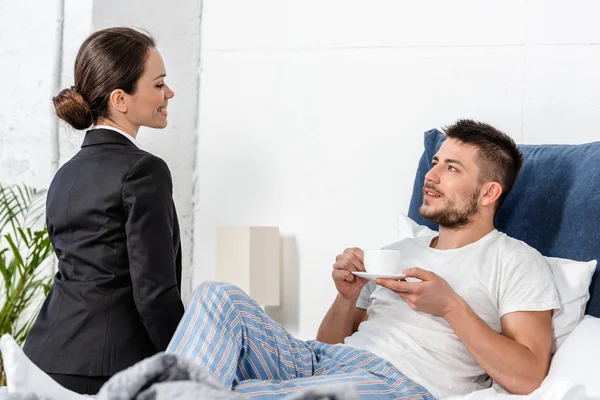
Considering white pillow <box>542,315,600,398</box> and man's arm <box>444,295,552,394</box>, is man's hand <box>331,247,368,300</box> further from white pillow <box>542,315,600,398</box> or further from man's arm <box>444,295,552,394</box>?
white pillow <box>542,315,600,398</box>

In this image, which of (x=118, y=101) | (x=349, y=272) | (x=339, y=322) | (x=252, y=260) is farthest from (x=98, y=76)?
(x=252, y=260)

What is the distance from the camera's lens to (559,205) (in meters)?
2.27

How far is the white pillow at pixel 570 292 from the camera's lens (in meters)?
2.04

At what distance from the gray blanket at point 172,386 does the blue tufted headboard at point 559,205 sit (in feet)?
4.19

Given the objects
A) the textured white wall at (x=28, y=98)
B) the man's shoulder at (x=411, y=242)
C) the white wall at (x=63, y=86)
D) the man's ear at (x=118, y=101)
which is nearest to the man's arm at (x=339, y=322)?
the man's shoulder at (x=411, y=242)

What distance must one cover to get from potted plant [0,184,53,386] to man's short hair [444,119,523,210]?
157cm

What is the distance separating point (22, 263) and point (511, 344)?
1.83 m

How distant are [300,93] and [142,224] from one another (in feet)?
4.55

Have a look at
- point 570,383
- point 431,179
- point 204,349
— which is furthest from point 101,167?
point 570,383

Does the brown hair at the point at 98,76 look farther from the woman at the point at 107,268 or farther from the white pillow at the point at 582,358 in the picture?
the white pillow at the point at 582,358

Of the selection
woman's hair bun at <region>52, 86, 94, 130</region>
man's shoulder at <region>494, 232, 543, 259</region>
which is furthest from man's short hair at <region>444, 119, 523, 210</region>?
woman's hair bun at <region>52, 86, 94, 130</region>

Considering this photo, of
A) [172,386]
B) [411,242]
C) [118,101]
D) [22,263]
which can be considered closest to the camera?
[172,386]

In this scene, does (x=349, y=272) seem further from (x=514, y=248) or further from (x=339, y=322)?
(x=514, y=248)

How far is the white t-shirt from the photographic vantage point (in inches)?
79.3
